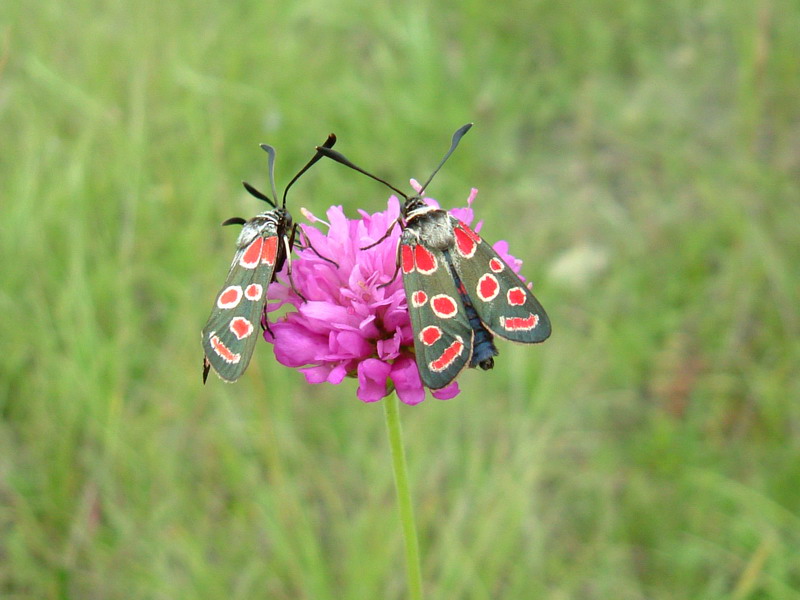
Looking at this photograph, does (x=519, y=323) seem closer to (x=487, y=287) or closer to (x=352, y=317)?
(x=487, y=287)

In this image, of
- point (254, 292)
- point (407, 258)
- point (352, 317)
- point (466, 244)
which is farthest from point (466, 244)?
point (254, 292)

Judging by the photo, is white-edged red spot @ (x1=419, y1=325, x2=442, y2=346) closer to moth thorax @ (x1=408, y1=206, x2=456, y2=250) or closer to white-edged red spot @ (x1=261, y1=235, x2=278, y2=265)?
moth thorax @ (x1=408, y1=206, x2=456, y2=250)

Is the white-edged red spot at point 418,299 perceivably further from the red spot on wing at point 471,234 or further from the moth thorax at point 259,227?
the moth thorax at point 259,227

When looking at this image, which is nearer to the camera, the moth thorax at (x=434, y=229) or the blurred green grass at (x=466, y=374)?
the moth thorax at (x=434, y=229)

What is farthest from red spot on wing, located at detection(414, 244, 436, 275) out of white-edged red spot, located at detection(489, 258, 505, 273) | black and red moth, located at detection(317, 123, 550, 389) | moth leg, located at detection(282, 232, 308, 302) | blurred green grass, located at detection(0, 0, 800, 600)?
blurred green grass, located at detection(0, 0, 800, 600)

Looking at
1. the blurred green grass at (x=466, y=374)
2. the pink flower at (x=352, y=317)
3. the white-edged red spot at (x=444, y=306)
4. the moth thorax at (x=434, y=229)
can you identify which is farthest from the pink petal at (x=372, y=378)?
the blurred green grass at (x=466, y=374)

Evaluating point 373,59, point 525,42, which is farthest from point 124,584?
point 525,42

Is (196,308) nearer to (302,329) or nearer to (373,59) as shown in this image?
(302,329)
